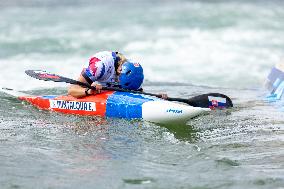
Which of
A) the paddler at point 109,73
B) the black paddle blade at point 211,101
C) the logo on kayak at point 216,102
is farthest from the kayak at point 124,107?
the logo on kayak at point 216,102

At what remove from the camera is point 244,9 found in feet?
81.5

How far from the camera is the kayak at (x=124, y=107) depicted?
8.16 metres

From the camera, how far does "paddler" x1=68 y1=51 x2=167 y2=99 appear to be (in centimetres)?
902

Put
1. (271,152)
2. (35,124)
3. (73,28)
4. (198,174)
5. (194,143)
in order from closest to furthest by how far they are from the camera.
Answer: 1. (198,174)
2. (271,152)
3. (194,143)
4. (35,124)
5. (73,28)

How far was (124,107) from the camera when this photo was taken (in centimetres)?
867

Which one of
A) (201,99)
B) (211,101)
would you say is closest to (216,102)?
(211,101)

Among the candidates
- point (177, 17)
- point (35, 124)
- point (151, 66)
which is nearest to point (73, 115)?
point (35, 124)

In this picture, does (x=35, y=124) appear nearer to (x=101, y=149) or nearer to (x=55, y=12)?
(x=101, y=149)

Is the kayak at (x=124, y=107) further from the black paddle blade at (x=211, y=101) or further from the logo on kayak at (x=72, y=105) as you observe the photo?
the black paddle blade at (x=211, y=101)

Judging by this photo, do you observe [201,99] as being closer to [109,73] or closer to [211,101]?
[211,101]

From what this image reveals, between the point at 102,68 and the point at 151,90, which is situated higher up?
the point at 102,68

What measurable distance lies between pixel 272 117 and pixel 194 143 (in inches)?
78.3

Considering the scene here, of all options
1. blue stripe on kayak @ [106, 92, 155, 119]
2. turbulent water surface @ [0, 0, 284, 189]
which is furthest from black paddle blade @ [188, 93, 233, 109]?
blue stripe on kayak @ [106, 92, 155, 119]

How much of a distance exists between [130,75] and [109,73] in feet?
0.87
